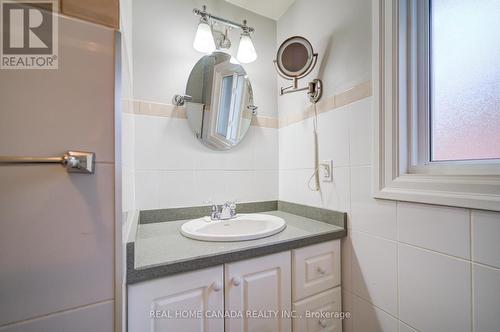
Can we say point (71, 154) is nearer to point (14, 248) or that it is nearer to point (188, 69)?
point (14, 248)

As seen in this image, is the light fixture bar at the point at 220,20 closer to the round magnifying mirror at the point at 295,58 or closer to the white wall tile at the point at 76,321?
the round magnifying mirror at the point at 295,58

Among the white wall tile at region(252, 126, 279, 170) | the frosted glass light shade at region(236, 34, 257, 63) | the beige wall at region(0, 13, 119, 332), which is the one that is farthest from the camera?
the white wall tile at region(252, 126, 279, 170)

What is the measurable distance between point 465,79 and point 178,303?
1.27 m

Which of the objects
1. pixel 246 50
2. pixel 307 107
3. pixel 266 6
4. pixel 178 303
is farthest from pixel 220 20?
pixel 178 303

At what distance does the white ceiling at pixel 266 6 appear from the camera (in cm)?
130

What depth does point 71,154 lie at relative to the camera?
0.44 meters

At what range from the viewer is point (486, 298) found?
23.4 inches

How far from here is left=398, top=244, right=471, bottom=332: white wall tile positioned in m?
0.64

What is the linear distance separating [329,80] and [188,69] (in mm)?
827

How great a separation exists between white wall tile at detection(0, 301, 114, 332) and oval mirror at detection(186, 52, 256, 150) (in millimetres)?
899

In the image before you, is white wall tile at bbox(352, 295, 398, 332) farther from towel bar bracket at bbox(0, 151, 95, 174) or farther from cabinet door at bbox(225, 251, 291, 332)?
towel bar bracket at bbox(0, 151, 95, 174)

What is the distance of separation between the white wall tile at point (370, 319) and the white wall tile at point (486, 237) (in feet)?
1.42

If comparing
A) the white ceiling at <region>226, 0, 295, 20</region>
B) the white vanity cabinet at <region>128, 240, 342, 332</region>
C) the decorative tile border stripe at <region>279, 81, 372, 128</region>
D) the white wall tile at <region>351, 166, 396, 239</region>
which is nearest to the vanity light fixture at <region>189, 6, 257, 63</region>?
the white ceiling at <region>226, 0, 295, 20</region>

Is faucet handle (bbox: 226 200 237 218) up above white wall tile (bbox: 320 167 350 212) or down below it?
below
